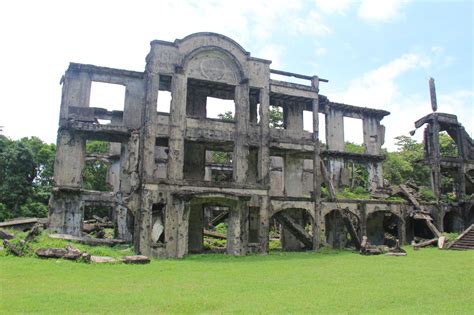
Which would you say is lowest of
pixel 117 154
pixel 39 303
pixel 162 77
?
pixel 39 303

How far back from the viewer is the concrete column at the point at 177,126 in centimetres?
2108

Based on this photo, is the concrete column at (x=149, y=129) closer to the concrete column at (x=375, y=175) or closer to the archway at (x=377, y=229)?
the archway at (x=377, y=229)

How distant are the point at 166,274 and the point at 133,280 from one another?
186 cm

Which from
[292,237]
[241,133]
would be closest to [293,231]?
[292,237]

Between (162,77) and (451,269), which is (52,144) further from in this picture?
(451,269)

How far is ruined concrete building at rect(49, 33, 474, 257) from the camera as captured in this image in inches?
813

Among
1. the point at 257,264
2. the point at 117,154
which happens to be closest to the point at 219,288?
the point at 257,264

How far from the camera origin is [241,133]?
22.7 m

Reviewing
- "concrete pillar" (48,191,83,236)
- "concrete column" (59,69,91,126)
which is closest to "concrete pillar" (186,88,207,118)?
"concrete column" (59,69,91,126)

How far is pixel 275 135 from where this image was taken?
24.6 m

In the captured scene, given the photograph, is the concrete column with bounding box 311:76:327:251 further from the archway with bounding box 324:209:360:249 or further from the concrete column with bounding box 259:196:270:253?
the concrete column with bounding box 259:196:270:253

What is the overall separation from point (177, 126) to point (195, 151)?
9.07 ft

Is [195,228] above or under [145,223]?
under

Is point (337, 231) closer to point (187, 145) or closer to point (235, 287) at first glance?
point (187, 145)
